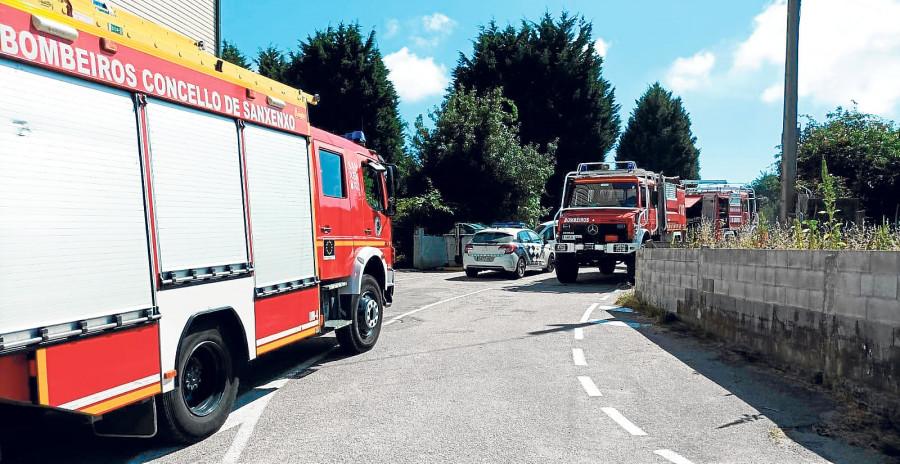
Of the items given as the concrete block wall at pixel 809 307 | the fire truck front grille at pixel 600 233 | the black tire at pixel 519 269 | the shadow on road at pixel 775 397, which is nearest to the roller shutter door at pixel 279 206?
the shadow on road at pixel 775 397

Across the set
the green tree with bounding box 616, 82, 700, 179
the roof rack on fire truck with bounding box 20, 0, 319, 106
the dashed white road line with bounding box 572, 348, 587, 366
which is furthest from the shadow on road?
the green tree with bounding box 616, 82, 700, 179

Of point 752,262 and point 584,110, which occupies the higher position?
point 584,110

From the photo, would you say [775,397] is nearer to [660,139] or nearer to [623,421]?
[623,421]

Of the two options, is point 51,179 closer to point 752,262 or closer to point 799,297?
point 799,297

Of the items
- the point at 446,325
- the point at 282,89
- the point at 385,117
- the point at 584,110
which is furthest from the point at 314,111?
the point at 282,89

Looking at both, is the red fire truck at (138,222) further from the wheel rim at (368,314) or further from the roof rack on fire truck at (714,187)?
the roof rack on fire truck at (714,187)

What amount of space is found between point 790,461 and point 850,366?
2058 millimetres

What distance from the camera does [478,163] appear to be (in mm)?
28328

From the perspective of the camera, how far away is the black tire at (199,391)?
4.55m

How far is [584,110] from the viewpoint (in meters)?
38.1

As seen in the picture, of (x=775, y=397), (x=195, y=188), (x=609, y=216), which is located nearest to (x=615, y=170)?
(x=609, y=216)

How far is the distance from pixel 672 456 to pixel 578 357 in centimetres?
348

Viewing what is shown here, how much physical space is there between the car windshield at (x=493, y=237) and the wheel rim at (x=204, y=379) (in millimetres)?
14815

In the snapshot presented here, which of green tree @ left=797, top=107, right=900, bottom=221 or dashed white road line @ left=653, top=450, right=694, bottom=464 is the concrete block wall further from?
green tree @ left=797, top=107, right=900, bottom=221
